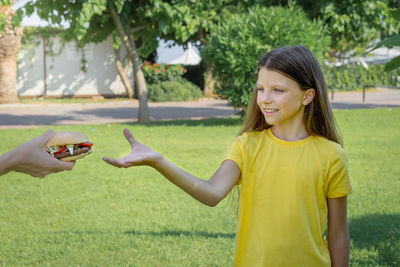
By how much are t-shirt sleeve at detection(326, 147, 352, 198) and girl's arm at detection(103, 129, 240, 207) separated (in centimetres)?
37

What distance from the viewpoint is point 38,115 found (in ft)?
51.8

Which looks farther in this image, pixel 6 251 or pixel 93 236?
pixel 93 236

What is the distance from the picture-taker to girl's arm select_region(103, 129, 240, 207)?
1.60 metres

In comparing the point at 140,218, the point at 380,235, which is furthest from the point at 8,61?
the point at 380,235

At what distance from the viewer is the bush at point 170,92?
22.0 m

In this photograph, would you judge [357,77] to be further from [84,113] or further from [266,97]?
[266,97]

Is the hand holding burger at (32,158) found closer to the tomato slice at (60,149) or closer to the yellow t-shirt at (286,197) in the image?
the tomato slice at (60,149)

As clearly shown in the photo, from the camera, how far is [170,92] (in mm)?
22109

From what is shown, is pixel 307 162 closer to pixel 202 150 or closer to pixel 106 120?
pixel 202 150

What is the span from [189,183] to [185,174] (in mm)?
36

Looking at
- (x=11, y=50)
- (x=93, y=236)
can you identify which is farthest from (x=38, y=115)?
(x=93, y=236)

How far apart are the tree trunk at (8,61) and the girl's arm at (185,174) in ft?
60.9

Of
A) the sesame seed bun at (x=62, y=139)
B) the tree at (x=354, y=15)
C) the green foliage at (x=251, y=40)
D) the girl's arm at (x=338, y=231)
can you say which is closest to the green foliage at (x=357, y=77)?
the tree at (x=354, y=15)

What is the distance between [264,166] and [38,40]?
21957 millimetres
